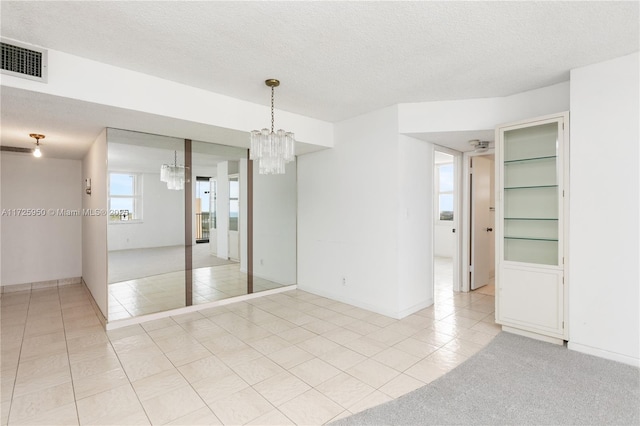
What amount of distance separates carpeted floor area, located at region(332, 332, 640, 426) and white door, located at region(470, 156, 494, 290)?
2.50 m

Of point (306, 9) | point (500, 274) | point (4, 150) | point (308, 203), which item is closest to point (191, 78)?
point (306, 9)

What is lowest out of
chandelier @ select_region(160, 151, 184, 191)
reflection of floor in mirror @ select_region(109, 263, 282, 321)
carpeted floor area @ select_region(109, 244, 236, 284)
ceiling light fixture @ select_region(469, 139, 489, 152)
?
reflection of floor in mirror @ select_region(109, 263, 282, 321)

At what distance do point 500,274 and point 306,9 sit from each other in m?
3.27

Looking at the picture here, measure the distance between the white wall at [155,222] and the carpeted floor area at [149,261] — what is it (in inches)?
3.3

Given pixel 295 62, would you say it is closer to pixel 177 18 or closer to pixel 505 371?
pixel 177 18

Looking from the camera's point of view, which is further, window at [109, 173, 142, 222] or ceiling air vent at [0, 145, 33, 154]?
ceiling air vent at [0, 145, 33, 154]

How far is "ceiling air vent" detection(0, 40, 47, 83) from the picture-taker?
2365 mm

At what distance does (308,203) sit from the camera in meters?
5.21

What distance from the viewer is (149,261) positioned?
13.4ft

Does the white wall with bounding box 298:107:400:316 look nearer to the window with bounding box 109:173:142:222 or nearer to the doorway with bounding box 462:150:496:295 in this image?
the doorway with bounding box 462:150:496:295

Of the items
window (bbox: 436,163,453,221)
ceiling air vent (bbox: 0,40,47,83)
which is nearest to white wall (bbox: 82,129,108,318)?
ceiling air vent (bbox: 0,40,47,83)

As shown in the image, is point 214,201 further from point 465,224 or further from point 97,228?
point 465,224

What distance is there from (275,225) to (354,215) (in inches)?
60.3

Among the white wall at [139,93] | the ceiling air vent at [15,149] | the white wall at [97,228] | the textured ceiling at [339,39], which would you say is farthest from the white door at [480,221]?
the ceiling air vent at [15,149]
